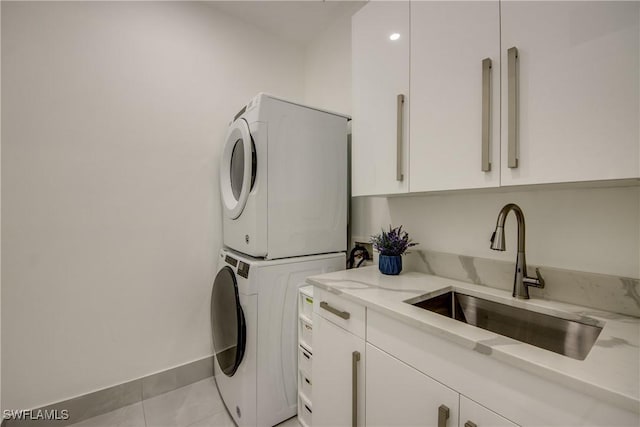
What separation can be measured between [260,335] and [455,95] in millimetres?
1445

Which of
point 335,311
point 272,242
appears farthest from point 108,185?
point 335,311

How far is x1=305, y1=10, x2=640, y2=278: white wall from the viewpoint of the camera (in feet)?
3.13

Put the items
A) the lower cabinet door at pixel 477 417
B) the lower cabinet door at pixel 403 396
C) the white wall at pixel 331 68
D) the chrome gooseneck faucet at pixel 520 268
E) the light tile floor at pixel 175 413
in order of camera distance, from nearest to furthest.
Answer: the lower cabinet door at pixel 477 417 → the lower cabinet door at pixel 403 396 → the chrome gooseneck faucet at pixel 520 268 → the light tile floor at pixel 175 413 → the white wall at pixel 331 68

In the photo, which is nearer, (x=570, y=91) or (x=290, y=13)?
(x=570, y=91)

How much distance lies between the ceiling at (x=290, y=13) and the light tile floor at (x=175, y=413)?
2.73 metres

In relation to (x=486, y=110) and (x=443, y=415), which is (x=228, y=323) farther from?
(x=486, y=110)

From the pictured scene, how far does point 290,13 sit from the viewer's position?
208 cm

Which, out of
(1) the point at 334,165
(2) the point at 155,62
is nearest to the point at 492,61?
(1) the point at 334,165

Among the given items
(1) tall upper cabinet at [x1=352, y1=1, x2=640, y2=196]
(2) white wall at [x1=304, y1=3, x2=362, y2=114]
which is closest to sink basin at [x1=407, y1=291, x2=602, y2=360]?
(1) tall upper cabinet at [x1=352, y1=1, x2=640, y2=196]

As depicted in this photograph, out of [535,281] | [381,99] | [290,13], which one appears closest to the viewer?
[535,281]

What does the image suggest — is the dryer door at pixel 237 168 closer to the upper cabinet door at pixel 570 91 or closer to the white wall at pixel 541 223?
the white wall at pixel 541 223

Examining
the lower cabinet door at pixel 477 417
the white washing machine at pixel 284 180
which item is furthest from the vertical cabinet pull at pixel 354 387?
the white washing machine at pixel 284 180

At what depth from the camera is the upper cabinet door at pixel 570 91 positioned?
0.71 m

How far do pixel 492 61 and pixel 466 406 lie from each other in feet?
3.61
